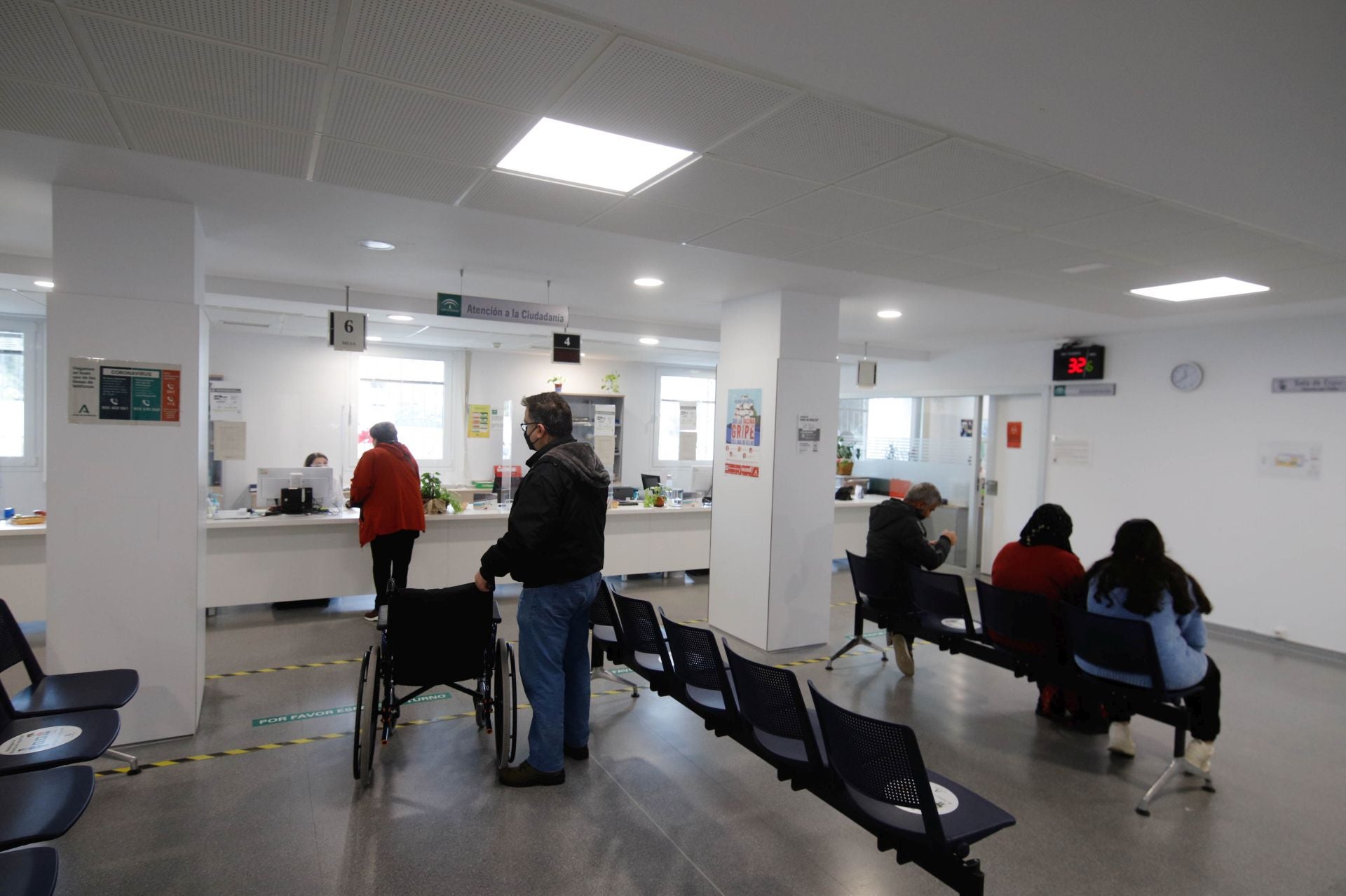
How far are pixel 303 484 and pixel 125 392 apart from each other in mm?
2937

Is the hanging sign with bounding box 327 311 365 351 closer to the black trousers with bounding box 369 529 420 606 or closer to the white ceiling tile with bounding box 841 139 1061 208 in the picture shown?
the black trousers with bounding box 369 529 420 606

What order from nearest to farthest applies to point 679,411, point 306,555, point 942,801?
point 942,801
point 306,555
point 679,411

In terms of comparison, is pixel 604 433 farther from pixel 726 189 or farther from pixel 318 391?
pixel 726 189

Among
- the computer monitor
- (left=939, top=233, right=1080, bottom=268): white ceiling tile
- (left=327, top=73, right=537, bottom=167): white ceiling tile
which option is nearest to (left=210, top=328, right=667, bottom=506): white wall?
the computer monitor

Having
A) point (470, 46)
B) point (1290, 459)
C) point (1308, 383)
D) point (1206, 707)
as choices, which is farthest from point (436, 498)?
point (1308, 383)

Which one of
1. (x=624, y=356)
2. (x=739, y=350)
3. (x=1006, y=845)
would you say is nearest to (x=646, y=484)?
(x=624, y=356)

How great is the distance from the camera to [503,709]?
126 inches

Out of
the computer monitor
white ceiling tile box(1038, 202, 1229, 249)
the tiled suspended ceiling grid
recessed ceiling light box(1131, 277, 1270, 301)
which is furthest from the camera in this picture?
the computer monitor

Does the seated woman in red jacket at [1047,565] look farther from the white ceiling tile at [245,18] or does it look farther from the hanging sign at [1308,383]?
the white ceiling tile at [245,18]

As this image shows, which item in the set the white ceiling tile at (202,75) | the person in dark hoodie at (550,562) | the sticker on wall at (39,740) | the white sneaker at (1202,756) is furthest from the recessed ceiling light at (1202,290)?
the sticker on wall at (39,740)

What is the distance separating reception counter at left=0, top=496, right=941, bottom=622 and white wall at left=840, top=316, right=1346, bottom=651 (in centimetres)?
452

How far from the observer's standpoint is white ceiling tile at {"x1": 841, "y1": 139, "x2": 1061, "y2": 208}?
243cm

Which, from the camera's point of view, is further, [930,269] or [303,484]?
[303,484]

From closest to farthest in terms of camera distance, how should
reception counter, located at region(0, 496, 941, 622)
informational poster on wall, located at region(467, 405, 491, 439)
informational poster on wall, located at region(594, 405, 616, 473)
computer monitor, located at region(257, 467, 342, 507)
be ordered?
reception counter, located at region(0, 496, 941, 622) → computer monitor, located at region(257, 467, 342, 507) → informational poster on wall, located at region(594, 405, 616, 473) → informational poster on wall, located at region(467, 405, 491, 439)
